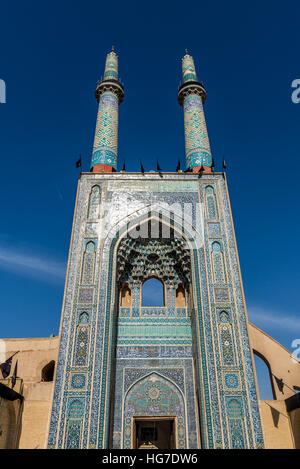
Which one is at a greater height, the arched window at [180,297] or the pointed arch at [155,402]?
the arched window at [180,297]

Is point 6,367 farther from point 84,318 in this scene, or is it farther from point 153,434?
point 153,434

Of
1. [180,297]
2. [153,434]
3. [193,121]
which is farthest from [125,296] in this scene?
[193,121]

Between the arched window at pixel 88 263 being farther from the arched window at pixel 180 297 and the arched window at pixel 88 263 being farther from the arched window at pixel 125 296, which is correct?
the arched window at pixel 180 297

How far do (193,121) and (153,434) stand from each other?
9.85 metres

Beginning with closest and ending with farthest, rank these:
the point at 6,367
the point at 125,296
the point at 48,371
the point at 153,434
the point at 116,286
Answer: the point at 153,434, the point at 6,367, the point at 116,286, the point at 125,296, the point at 48,371

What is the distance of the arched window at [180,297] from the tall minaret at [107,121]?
431 centimetres

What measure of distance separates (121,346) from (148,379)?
1002 mm

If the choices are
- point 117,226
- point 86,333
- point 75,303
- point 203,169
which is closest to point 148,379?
point 86,333

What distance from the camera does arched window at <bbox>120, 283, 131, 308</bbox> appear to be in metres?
9.91

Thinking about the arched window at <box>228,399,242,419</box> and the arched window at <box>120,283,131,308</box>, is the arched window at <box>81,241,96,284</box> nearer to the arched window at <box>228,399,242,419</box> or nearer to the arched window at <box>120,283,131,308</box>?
the arched window at <box>120,283,131,308</box>

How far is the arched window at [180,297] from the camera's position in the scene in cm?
996

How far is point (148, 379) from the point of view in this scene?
8.69 meters

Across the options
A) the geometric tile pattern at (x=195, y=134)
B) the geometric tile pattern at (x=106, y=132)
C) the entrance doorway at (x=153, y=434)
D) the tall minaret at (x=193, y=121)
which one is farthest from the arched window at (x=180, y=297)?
the geometric tile pattern at (x=106, y=132)

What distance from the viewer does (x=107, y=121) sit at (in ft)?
42.9
